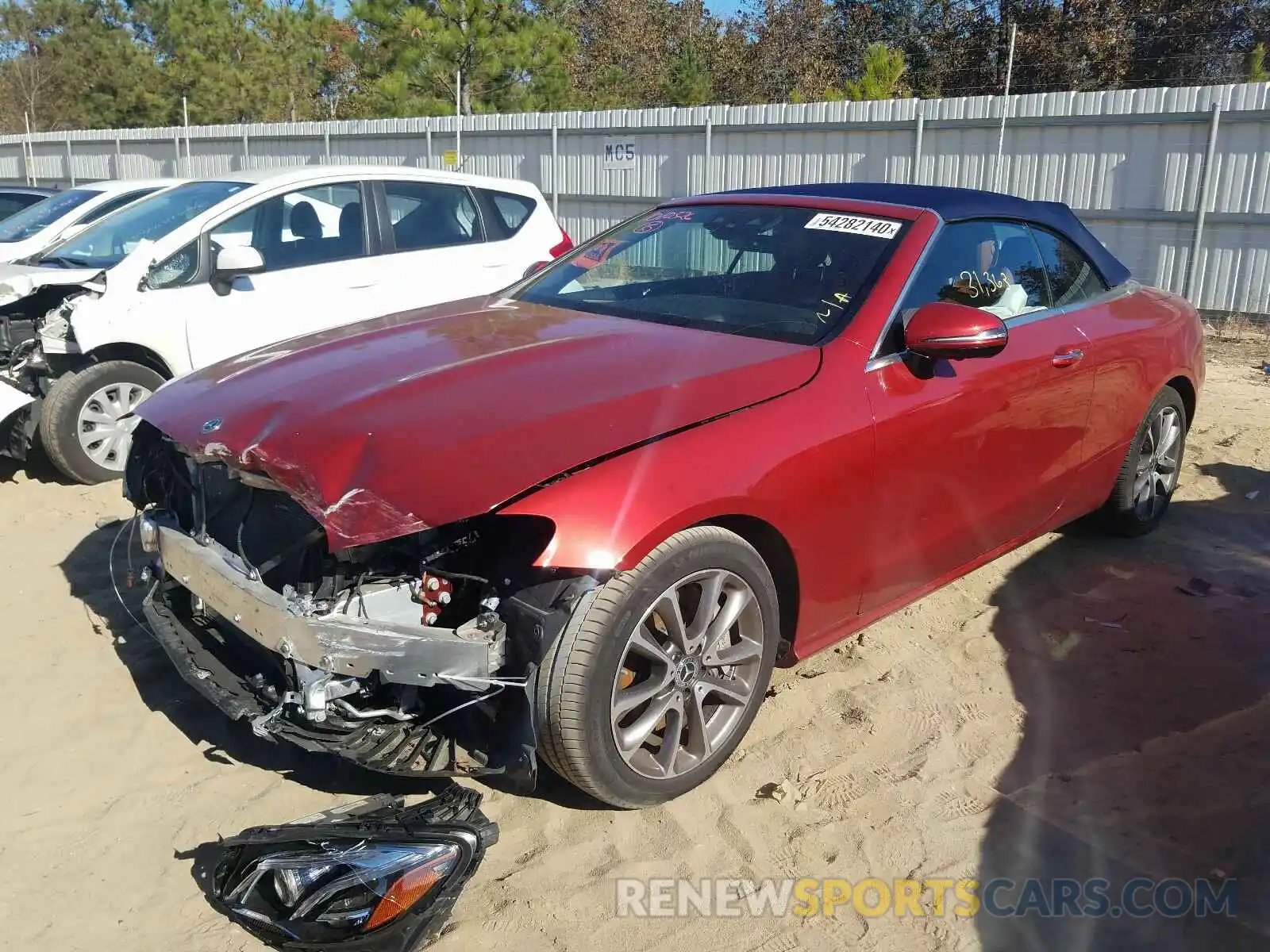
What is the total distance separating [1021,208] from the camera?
14.4 feet

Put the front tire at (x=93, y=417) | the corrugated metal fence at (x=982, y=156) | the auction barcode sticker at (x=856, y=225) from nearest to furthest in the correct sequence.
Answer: the auction barcode sticker at (x=856, y=225)
the front tire at (x=93, y=417)
the corrugated metal fence at (x=982, y=156)

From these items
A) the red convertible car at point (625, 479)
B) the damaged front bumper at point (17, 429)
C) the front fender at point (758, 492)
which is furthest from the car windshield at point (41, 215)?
the front fender at point (758, 492)

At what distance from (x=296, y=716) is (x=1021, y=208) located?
3428mm

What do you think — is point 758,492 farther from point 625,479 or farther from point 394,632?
point 394,632

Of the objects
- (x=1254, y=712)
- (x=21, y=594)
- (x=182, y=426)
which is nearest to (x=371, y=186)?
(x=21, y=594)

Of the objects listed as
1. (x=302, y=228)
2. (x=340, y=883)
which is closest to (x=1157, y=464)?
(x=340, y=883)

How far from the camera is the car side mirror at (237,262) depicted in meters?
6.05

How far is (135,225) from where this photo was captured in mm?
7242

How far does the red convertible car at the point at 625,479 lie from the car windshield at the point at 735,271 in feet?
0.05

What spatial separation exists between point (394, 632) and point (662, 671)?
787 mm

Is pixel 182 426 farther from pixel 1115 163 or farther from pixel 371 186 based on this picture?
pixel 1115 163

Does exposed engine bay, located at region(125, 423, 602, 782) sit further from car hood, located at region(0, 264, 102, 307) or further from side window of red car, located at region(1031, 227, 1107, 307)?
car hood, located at region(0, 264, 102, 307)

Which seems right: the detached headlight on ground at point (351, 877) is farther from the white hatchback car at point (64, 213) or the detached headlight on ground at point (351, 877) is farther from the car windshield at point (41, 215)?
the car windshield at point (41, 215)

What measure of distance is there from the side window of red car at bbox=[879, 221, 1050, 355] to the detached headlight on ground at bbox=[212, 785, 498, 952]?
6.67 feet
